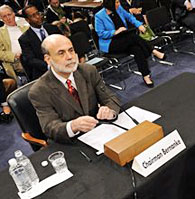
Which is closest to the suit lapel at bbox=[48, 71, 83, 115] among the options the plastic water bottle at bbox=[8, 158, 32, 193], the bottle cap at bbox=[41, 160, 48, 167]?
the bottle cap at bbox=[41, 160, 48, 167]

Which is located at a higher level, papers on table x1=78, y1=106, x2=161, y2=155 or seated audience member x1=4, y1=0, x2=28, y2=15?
seated audience member x1=4, y1=0, x2=28, y2=15

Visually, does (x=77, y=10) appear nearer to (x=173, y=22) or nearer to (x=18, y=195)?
(x=173, y=22)

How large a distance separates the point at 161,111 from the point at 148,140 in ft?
1.40

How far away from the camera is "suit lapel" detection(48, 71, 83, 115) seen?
1875 mm

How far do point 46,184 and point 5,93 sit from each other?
2657mm

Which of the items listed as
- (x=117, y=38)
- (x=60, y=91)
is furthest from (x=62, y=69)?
(x=117, y=38)

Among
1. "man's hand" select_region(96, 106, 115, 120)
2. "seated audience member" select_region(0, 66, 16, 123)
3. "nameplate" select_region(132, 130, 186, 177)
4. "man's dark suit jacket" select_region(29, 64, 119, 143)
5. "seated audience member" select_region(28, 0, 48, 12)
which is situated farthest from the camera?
"seated audience member" select_region(28, 0, 48, 12)

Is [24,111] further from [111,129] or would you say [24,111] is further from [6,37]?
[6,37]

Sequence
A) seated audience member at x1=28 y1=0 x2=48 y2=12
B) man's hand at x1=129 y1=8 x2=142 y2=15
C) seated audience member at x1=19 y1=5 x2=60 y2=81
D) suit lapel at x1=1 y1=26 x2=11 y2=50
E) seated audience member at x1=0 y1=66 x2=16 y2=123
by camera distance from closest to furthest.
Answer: seated audience member at x1=19 y1=5 x2=60 y2=81 → seated audience member at x1=0 y1=66 x2=16 y2=123 → suit lapel at x1=1 y1=26 x2=11 y2=50 → man's hand at x1=129 y1=8 x2=142 y2=15 → seated audience member at x1=28 y1=0 x2=48 y2=12

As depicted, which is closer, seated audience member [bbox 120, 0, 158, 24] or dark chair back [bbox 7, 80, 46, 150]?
dark chair back [bbox 7, 80, 46, 150]

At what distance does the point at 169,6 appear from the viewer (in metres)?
5.16

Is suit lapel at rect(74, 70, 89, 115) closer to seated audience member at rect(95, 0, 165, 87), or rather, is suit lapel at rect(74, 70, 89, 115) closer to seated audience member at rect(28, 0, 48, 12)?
seated audience member at rect(95, 0, 165, 87)

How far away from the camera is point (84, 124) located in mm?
1593

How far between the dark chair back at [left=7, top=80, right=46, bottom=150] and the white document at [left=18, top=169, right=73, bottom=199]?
28.8 inches
